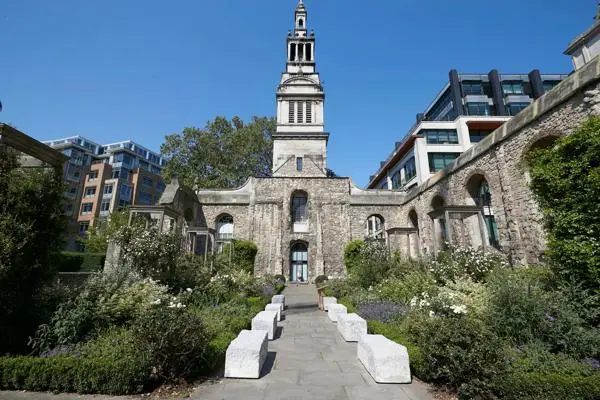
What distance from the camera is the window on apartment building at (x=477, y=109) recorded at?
3247cm

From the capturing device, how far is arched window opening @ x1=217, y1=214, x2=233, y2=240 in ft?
70.8

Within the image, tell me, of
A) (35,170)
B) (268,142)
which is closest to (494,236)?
(35,170)

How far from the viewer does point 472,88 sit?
34.2 metres

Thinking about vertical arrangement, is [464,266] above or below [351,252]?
below

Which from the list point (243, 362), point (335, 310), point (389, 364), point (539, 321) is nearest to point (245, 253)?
point (335, 310)

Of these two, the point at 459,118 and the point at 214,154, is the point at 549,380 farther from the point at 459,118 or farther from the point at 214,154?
the point at 459,118

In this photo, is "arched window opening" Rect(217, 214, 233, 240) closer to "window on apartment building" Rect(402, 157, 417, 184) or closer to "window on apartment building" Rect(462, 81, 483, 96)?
"window on apartment building" Rect(402, 157, 417, 184)

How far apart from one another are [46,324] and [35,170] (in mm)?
3022

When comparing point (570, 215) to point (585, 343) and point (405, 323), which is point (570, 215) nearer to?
point (585, 343)

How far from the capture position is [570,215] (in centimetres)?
571

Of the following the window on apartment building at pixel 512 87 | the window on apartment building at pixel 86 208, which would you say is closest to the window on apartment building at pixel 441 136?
the window on apartment building at pixel 512 87

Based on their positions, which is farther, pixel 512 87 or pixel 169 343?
pixel 512 87

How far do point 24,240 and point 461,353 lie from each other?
23.1 ft

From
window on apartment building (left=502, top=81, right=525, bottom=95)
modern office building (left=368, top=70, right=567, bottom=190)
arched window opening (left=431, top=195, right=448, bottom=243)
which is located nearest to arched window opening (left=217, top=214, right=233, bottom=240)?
arched window opening (left=431, top=195, right=448, bottom=243)
